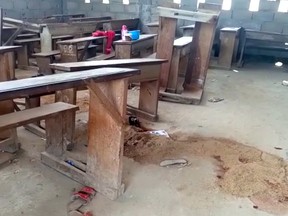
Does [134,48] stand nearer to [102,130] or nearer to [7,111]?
[7,111]

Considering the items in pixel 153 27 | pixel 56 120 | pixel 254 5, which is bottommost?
pixel 56 120

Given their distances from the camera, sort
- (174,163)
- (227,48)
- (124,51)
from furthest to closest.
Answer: (227,48) → (124,51) → (174,163)

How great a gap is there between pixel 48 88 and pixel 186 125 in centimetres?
208

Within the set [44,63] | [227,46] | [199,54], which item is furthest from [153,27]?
[44,63]

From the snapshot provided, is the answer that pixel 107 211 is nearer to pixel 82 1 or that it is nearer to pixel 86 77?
pixel 86 77

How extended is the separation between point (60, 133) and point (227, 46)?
4.78 m

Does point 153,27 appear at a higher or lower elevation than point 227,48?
higher

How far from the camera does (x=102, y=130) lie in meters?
2.13

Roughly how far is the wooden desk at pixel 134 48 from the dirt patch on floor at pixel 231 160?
1.30 metres

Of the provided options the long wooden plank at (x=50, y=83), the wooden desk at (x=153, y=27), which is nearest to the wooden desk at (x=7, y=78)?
the long wooden plank at (x=50, y=83)

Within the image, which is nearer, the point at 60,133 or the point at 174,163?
the point at 60,133

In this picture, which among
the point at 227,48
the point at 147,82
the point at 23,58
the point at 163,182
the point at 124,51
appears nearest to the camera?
the point at 163,182

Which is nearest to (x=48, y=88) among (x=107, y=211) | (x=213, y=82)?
(x=107, y=211)

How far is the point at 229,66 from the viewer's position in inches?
253
